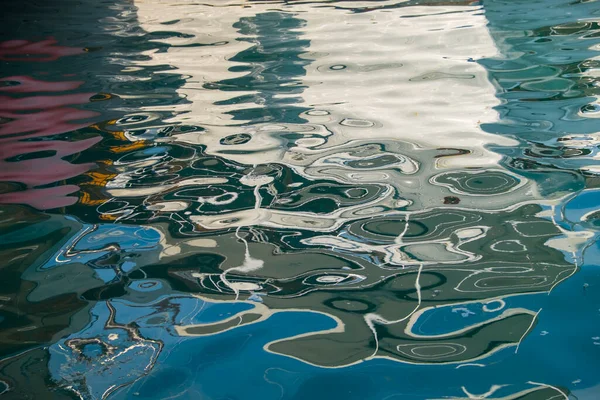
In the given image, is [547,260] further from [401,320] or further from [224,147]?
[224,147]

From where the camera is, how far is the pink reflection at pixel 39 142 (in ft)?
7.95

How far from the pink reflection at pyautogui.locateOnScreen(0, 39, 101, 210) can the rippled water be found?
0.02 m

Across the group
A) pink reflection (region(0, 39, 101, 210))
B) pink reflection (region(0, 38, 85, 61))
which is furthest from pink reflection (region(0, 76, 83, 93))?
pink reflection (region(0, 38, 85, 61))

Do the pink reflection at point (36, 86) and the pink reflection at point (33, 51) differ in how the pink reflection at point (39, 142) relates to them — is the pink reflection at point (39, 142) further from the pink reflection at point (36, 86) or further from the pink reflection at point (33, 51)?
the pink reflection at point (33, 51)

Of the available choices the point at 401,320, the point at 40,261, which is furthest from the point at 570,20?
the point at 40,261

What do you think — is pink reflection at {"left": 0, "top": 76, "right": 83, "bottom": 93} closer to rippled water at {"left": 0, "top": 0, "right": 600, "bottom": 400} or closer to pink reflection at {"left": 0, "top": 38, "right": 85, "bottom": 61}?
rippled water at {"left": 0, "top": 0, "right": 600, "bottom": 400}

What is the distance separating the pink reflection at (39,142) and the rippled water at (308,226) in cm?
2

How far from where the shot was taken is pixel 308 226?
6.72 feet

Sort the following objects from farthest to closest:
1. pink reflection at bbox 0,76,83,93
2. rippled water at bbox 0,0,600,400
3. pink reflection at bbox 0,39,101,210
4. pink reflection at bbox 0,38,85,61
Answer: pink reflection at bbox 0,38,85,61
pink reflection at bbox 0,76,83,93
pink reflection at bbox 0,39,101,210
rippled water at bbox 0,0,600,400

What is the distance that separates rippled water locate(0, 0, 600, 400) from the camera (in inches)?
55.1

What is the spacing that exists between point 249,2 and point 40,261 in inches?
199

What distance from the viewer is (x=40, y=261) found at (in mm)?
1916

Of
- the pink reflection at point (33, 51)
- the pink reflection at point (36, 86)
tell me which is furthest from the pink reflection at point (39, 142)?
the pink reflection at point (33, 51)

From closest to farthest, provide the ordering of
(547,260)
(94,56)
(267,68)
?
(547,260)
(267,68)
(94,56)
